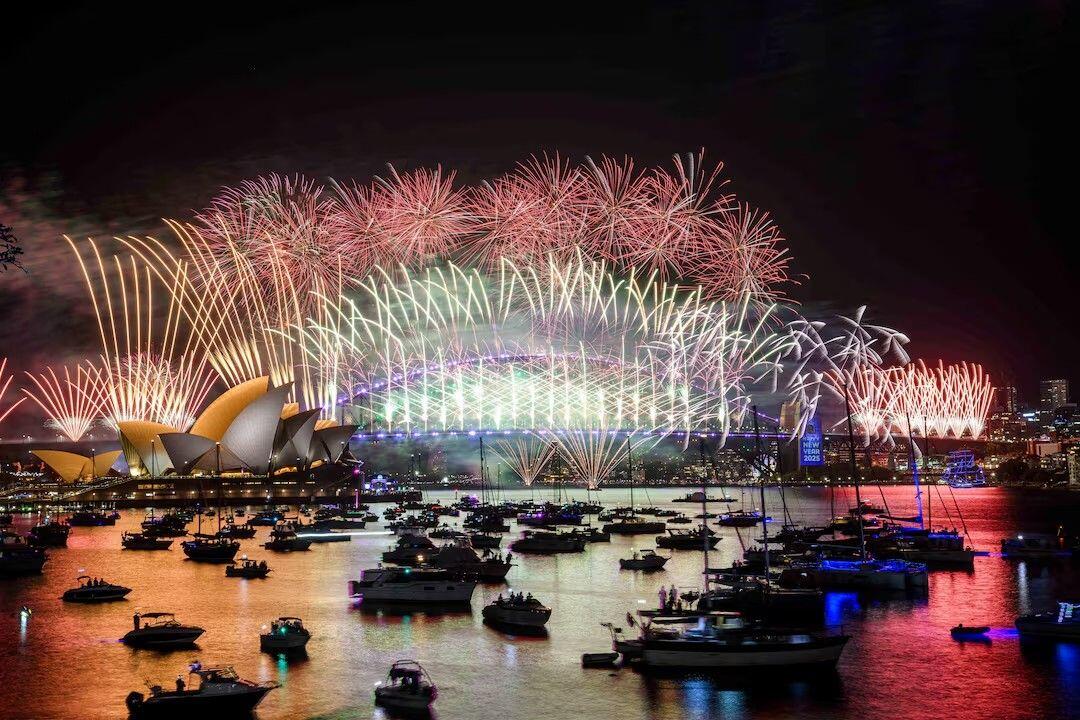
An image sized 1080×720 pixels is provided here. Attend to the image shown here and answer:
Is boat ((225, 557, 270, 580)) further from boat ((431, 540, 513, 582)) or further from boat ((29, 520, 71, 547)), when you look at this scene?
boat ((29, 520, 71, 547))

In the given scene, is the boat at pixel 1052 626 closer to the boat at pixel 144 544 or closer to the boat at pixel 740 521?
the boat at pixel 740 521

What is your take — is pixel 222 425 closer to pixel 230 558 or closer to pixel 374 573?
pixel 230 558

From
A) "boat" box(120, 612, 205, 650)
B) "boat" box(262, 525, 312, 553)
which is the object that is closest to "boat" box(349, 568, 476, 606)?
"boat" box(120, 612, 205, 650)

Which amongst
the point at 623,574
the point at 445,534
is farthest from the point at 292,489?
the point at 623,574

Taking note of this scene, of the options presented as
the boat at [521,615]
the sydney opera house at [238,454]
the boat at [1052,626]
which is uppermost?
the sydney opera house at [238,454]

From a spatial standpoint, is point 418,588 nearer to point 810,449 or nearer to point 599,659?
point 599,659

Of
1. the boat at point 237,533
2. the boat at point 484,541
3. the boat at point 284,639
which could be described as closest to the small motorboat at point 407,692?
the boat at point 284,639
